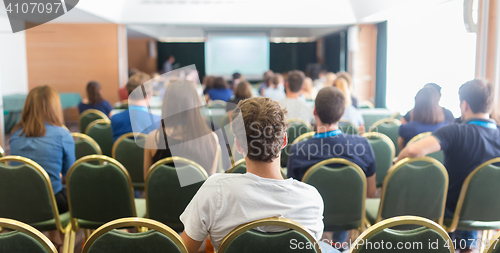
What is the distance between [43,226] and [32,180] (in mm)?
349

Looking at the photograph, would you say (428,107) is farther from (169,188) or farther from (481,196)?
(169,188)

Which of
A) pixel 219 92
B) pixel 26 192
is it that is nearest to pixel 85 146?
pixel 26 192

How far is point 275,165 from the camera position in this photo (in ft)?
4.73

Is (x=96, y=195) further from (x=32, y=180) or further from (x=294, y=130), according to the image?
(x=294, y=130)

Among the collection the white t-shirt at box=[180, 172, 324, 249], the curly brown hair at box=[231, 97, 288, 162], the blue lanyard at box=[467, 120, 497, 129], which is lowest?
the white t-shirt at box=[180, 172, 324, 249]

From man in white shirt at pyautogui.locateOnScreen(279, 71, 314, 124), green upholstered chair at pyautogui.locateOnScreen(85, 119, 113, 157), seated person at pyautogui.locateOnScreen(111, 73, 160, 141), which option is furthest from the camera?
man in white shirt at pyautogui.locateOnScreen(279, 71, 314, 124)

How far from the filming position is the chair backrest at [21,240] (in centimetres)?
129

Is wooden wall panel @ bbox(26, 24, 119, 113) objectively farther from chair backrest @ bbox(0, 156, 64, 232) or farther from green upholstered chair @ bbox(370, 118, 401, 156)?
chair backrest @ bbox(0, 156, 64, 232)

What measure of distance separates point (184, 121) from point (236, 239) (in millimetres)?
1343

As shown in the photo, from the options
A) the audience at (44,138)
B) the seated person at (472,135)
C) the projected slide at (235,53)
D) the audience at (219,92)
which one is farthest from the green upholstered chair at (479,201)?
the projected slide at (235,53)

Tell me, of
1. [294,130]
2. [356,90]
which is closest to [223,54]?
[356,90]

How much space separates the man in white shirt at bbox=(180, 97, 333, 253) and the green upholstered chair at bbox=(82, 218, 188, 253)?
117 millimetres

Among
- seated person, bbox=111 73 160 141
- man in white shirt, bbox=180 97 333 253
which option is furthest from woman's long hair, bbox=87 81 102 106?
man in white shirt, bbox=180 97 333 253

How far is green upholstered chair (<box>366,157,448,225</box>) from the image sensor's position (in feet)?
Result: 7.41
